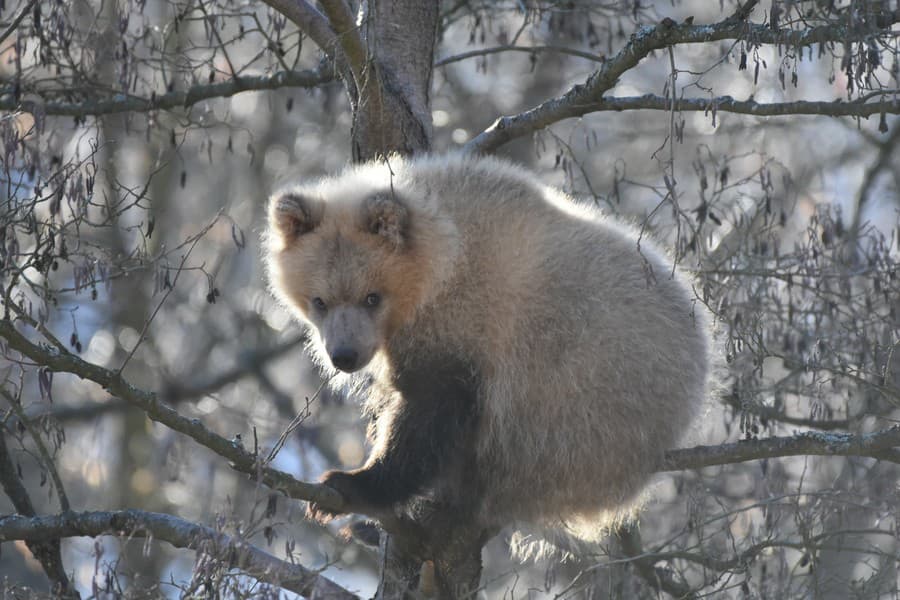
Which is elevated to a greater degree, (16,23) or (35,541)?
A: (16,23)

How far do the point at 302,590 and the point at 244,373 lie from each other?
816 cm

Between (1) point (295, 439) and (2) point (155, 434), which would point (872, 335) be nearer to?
(1) point (295, 439)

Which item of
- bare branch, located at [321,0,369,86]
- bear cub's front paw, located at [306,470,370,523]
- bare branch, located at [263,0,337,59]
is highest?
bare branch, located at [263,0,337,59]

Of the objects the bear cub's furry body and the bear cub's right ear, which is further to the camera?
the bear cub's right ear

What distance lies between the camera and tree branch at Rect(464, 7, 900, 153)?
177 inches

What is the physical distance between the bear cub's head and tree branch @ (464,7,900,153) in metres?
0.91

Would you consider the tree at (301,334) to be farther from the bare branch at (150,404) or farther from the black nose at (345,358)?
the black nose at (345,358)

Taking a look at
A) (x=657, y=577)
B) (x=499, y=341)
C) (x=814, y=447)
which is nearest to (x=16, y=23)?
(x=499, y=341)

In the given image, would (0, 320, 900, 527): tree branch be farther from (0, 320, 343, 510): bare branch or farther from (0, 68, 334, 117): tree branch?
(0, 68, 334, 117): tree branch

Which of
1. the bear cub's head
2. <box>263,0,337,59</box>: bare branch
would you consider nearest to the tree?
<box>263,0,337,59</box>: bare branch

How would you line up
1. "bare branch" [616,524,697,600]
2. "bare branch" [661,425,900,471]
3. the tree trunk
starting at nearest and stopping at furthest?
"bare branch" [661,425,900,471] < "bare branch" [616,524,697,600] < the tree trunk

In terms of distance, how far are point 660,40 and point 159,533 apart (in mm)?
2888

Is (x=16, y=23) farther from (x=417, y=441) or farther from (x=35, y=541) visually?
(x=417, y=441)

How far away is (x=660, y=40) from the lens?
4840mm
